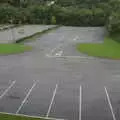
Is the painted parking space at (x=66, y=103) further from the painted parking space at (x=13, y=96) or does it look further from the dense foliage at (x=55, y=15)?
the dense foliage at (x=55, y=15)

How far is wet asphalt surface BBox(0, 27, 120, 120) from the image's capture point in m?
16.2

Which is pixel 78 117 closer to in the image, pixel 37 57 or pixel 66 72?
pixel 66 72

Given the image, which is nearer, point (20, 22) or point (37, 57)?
point (37, 57)

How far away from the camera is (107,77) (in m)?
23.4

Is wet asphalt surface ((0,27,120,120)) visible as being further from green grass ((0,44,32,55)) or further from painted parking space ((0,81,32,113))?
green grass ((0,44,32,55))

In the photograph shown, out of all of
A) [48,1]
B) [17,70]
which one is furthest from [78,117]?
[48,1]

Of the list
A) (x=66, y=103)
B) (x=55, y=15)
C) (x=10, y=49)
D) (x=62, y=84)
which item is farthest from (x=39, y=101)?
(x=55, y=15)

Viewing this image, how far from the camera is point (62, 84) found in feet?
69.9

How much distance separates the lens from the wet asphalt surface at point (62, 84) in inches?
639

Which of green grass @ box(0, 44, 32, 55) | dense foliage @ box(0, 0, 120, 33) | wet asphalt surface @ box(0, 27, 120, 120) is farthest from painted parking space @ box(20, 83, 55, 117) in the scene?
dense foliage @ box(0, 0, 120, 33)

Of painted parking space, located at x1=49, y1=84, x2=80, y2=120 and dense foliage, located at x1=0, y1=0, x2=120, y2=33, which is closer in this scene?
painted parking space, located at x1=49, y1=84, x2=80, y2=120

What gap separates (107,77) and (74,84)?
3.34m

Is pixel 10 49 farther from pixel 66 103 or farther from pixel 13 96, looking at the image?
pixel 66 103

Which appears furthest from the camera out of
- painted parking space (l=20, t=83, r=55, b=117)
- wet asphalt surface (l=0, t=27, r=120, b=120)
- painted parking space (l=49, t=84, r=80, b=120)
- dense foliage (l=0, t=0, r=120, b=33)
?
dense foliage (l=0, t=0, r=120, b=33)
